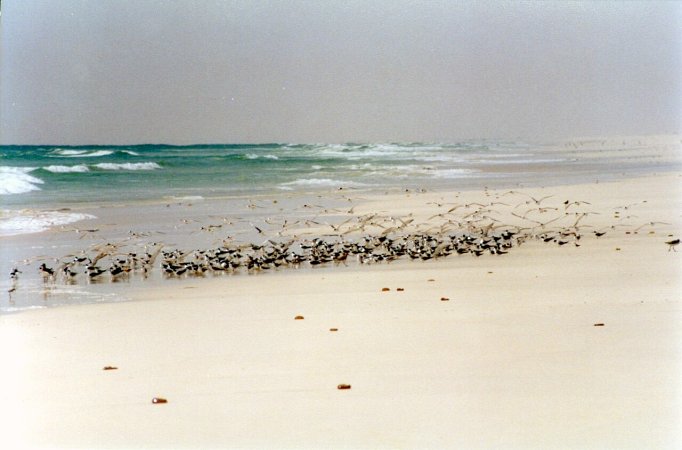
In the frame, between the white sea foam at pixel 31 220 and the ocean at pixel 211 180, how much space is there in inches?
1.0

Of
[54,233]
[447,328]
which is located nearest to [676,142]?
[54,233]

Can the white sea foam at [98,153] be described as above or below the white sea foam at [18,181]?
above

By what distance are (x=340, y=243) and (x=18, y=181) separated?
12184mm

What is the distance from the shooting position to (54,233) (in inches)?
389

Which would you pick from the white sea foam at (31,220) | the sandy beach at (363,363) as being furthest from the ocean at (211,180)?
the sandy beach at (363,363)

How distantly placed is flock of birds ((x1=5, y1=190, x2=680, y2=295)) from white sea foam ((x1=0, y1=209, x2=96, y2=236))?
187 cm

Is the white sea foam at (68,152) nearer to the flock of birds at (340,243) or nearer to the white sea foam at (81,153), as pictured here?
the white sea foam at (81,153)

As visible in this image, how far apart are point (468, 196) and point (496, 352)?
30.9 ft

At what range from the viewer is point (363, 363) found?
4.11m

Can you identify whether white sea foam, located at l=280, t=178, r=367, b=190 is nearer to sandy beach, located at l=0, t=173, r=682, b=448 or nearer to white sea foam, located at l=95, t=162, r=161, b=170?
white sea foam, located at l=95, t=162, r=161, b=170

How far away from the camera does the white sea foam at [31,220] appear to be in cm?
1013

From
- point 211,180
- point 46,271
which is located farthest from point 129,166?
point 46,271

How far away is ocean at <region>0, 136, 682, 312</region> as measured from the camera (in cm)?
940

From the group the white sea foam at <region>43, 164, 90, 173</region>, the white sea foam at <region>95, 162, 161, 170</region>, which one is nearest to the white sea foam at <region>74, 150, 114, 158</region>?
the white sea foam at <region>95, 162, 161, 170</region>
